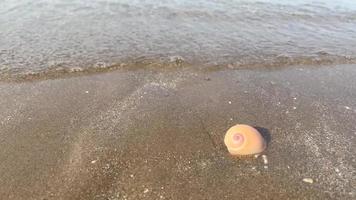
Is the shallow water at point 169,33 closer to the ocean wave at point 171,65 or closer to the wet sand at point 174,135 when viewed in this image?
the ocean wave at point 171,65

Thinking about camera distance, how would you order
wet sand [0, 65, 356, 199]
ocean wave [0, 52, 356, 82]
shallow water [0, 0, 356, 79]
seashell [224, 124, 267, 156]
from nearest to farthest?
wet sand [0, 65, 356, 199] → seashell [224, 124, 267, 156] → ocean wave [0, 52, 356, 82] → shallow water [0, 0, 356, 79]

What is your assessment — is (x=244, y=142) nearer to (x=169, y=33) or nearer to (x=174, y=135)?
(x=174, y=135)

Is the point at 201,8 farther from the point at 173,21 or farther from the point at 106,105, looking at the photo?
the point at 106,105

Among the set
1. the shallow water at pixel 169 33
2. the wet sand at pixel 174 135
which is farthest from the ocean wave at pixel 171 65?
the wet sand at pixel 174 135

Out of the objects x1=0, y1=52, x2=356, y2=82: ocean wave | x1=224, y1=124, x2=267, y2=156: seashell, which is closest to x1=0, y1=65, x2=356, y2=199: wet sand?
x1=224, y1=124, x2=267, y2=156: seashell

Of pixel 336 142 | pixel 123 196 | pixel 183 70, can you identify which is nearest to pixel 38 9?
pixel 183 70

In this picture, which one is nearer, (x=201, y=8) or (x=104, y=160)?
(x=104, y=160)

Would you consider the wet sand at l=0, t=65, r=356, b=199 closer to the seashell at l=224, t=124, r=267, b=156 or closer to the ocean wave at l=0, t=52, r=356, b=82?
the seashell at l=224, t=124, r=267, b=156
